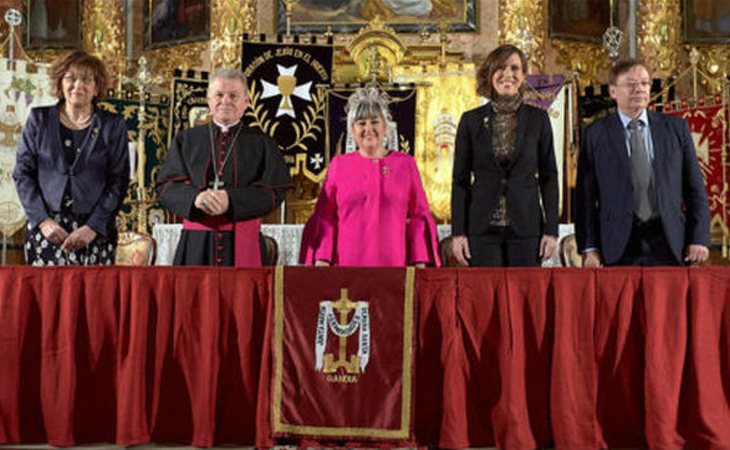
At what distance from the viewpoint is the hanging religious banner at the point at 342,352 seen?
3.68 metres

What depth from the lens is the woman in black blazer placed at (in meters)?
4.37

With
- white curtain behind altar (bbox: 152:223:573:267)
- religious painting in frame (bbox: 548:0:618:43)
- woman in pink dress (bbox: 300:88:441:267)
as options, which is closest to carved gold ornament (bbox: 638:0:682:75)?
religious painting in frame (bbox: 548:0:618:43)

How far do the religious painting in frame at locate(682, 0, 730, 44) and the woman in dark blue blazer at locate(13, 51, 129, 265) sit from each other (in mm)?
8106

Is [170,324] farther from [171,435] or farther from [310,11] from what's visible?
[310,11]

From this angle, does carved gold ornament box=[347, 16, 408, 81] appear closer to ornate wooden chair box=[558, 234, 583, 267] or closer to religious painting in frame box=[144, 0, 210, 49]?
religious painting in frame box=[144, 0, 210, 49]

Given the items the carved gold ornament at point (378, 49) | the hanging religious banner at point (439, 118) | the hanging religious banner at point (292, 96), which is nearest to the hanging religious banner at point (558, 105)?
the hanging religious banner at point (439, 118)

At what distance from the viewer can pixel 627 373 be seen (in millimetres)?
3686

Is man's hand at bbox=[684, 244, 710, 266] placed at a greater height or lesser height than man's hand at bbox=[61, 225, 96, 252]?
lesser

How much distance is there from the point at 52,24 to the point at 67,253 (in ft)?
27.1

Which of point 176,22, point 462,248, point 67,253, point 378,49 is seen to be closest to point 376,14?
point 378,49

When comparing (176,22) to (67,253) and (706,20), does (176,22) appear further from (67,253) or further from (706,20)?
(67,253)

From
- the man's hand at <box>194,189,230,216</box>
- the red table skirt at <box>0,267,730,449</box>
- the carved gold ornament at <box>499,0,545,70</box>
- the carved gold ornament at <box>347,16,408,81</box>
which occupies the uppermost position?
the carved gold ornament at <box>499,0,545,70</box>

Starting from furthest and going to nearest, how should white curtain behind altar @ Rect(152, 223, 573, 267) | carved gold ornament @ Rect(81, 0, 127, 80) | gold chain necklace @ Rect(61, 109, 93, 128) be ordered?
carved gold ornament @ Rect(81, 0, 127, 80), white curtain behind altar @ Rect(152, 223, 573, 267), gold chain necklace @ Rect(61, 109, 93, 128)

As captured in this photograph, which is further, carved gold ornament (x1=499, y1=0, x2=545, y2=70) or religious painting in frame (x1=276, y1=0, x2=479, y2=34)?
religious painting in frame (x1=276, y1=0, x2=479, y2=34)
